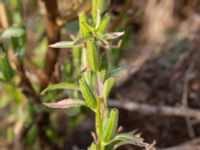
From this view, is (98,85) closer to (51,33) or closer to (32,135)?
(51,33)

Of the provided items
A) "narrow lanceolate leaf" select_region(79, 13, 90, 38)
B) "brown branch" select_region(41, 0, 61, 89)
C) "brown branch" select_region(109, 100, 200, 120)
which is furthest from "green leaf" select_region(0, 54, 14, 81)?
"brown branch" select_region(109, 100, 200, 120)

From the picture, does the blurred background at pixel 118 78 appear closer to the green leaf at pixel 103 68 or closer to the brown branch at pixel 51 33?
the brown branch at pixel 51 33

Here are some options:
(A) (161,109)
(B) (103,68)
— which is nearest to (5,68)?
(B) (103,68)

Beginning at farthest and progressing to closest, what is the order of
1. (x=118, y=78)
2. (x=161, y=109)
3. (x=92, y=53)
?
(x=118, y=78) → (x=161, y=109) → (x=92, y=53)

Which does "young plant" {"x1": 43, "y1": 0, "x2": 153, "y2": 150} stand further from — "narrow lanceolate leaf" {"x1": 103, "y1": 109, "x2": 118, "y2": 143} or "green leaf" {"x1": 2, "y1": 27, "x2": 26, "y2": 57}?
"green leaf" {"x1": 2, "y1": 27, "x2": 26, "y2": 57}

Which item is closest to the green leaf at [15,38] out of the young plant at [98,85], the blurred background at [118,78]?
the blurred background at [118,78]

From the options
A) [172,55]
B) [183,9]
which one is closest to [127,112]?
[172,55]
